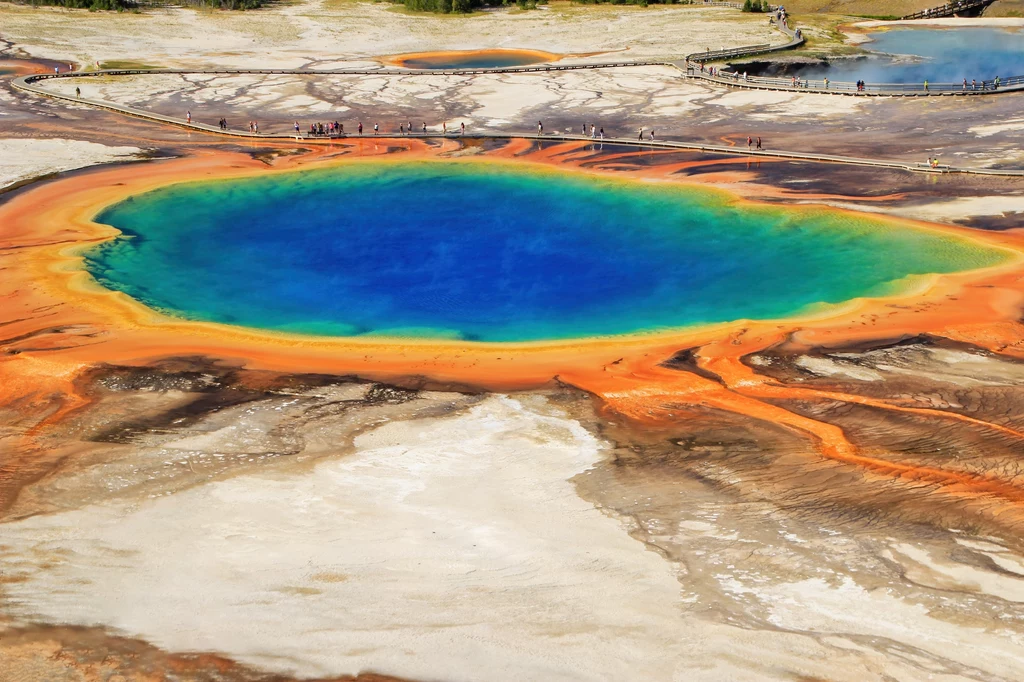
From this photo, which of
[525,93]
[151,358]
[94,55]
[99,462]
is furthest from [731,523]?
[94,55]

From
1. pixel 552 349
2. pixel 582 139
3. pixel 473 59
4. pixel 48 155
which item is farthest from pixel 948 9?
pixel 552 349

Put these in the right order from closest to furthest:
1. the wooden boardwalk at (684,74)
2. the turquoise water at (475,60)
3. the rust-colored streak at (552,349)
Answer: the rust-colored streak at (552,349) → the wooden boardwalk at (684,74) → the turquoise water at (475,60)

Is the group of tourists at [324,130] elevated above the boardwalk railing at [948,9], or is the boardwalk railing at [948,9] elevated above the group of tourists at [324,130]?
the boardwalk railing at [948,9]

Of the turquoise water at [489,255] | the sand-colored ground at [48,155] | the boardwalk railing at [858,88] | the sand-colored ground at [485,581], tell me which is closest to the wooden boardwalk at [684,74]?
the boardwalk railing at [858,88]

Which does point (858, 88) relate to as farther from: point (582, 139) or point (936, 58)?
point (582, 139)

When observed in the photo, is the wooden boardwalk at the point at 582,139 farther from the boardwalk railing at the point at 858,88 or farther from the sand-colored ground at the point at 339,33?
the boardwalk railing at the point at 858,88

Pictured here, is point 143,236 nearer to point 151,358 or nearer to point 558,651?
point 151,358

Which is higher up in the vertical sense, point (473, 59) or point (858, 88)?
point (473, 59)

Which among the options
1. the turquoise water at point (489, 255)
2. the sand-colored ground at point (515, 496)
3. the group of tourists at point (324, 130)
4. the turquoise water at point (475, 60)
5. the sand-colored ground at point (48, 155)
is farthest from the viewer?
the turquoise water at point (475, 60)
